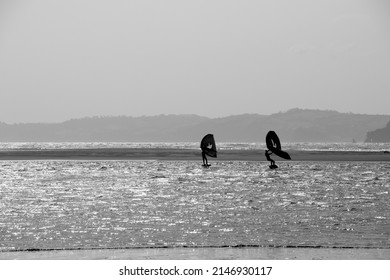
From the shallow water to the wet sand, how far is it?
3632mm

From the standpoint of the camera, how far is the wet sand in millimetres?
23516

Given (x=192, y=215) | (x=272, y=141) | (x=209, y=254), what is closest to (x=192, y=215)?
(x=192, y=215)

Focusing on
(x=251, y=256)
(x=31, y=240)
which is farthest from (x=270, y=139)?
(x=251, y=256)

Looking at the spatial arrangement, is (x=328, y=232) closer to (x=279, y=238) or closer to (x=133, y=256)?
(x=279, y=238)

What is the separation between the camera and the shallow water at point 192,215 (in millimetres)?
31984

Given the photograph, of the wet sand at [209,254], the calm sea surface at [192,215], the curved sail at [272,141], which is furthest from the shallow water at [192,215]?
the curved sail at [272,141]

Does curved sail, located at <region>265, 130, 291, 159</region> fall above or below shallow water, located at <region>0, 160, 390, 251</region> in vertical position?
above

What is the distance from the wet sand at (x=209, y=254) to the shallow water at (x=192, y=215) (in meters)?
3.63

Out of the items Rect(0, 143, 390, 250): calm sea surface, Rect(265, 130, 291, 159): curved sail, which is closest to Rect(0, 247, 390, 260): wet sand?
Rect(0, 143, 390, 250): calm sea surface

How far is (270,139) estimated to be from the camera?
9112cm

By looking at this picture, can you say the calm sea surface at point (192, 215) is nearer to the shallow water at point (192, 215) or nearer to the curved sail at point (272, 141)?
the shallow water at point (192, 215)

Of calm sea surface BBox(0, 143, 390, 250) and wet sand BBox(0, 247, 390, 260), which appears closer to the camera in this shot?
wet sand BBox(0, 247, 390, 260)

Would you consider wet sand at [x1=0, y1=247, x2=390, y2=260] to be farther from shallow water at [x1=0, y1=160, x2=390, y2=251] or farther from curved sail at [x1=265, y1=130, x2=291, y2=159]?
curved sail at [x1=265, y1=130, x2=291, y2=159]

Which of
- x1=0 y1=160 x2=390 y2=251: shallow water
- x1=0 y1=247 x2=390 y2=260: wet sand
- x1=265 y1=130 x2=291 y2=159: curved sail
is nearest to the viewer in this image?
x1=0 y1=247 x2=390 y2=260: wet sand
